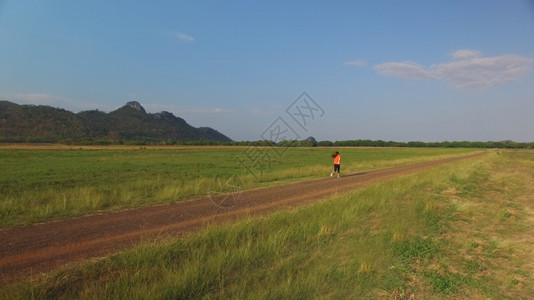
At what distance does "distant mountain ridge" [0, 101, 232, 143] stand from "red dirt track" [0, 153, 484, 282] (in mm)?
114110

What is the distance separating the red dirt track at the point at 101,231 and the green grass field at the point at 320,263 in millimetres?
963

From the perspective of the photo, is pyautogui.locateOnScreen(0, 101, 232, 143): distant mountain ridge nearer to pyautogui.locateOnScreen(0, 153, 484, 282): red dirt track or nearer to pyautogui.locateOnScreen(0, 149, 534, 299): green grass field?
pyautogui.locateOnScreen(0, 153, 484, 282): red dirt track

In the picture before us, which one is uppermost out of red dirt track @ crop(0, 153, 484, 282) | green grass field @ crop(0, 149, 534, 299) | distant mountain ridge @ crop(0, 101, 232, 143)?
distant mountain ridge @ crop(0, 101, 232, 143)

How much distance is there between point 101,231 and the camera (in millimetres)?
7289

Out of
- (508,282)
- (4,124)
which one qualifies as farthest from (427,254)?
(4,124)

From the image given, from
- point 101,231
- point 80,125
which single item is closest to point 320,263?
point 101,231

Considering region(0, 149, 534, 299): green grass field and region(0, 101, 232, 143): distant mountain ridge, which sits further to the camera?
region(0, 101, 232, 143): distant mountain ridge

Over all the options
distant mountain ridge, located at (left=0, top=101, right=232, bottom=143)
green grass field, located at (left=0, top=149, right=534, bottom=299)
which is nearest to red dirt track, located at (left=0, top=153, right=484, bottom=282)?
green grass field, located at (left=0, top=149, right=534, bottom=299)

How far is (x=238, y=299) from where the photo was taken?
3918 millimetres

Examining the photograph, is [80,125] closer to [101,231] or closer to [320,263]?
[101,231]

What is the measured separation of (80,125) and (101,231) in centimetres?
15391

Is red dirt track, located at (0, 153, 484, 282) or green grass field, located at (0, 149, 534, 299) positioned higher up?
green grass field, located at (0, 149, 534, 299)

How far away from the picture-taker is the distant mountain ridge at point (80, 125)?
114438mm

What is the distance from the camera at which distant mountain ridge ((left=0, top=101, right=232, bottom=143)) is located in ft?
375
